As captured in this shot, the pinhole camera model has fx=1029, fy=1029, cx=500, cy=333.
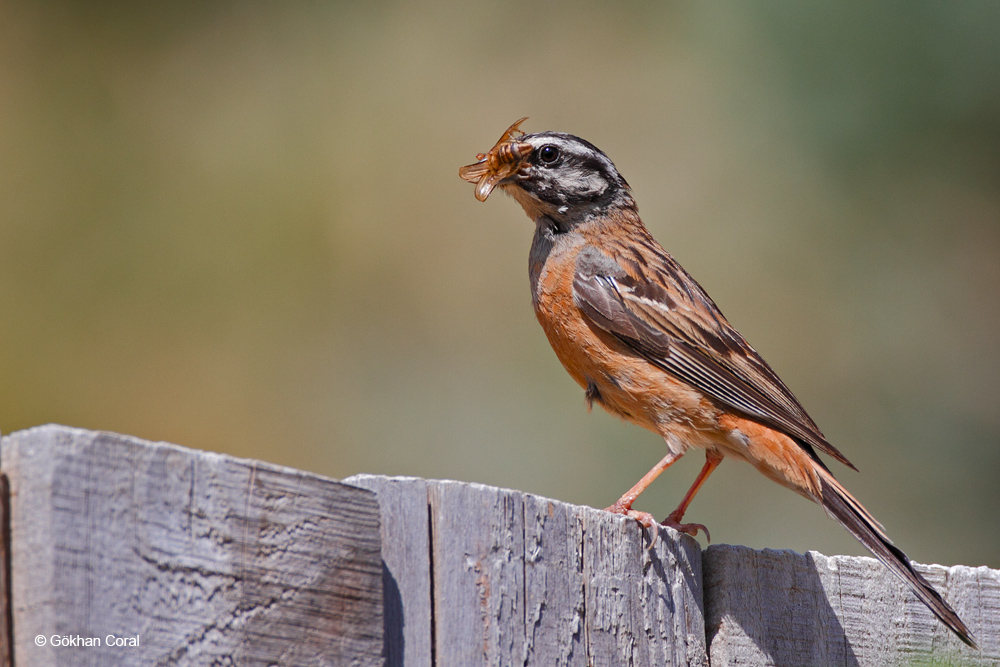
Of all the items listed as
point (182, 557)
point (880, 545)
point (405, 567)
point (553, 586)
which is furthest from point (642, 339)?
point (182, 557)

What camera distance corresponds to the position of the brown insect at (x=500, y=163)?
5.40 meters

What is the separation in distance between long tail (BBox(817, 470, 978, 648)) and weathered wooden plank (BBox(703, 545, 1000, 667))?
56 mm

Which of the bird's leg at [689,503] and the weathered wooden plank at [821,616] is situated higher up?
the bird's leg at [689,503]

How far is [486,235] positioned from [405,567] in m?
4.91

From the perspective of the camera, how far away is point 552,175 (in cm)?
559

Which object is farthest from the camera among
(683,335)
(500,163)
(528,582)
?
(500,163)

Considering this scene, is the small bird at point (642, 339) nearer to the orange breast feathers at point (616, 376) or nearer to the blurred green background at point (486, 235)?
the orange breast feathers at point (616, 376)

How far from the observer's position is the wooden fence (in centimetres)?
184

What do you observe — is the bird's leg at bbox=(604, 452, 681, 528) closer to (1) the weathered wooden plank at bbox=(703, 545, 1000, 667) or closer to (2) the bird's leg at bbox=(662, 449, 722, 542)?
(2) the bird's leg at bbox=(662, 449, 722, 542)

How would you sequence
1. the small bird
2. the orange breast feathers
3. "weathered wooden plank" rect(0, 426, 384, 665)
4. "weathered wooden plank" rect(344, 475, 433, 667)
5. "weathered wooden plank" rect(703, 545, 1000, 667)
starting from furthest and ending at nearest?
the orange breast feathers → the small bird → "weathered wooden plank" rect(703, 545, 1000, 667) → "weathered wooden plank" rect(344, 475, 433, 667) → "weathered wooden plank" rect(0, 426, 384, 665)

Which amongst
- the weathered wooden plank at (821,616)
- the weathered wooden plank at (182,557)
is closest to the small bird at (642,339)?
the weathered wooden plank at (821,616)

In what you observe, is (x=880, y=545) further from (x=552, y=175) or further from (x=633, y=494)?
(x=552, y=175)

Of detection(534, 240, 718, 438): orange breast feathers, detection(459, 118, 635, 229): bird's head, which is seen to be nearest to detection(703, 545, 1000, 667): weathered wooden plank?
detection(534, 240, 718, 438): orange breast feathers

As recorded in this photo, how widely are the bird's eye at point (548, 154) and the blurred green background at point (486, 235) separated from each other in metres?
1.59
